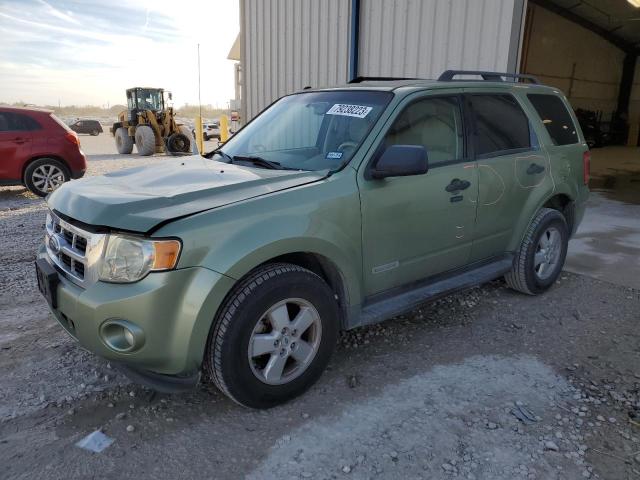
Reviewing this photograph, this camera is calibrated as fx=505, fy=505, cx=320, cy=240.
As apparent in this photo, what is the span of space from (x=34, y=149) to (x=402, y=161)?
27.1 feet

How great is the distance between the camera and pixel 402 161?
2.85 m

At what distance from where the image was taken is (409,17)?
25.2 ft

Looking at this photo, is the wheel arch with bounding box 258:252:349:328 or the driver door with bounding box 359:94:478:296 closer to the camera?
the wheel arch with bounding box 258:252:349:328

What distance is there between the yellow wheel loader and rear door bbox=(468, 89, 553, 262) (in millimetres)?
14685

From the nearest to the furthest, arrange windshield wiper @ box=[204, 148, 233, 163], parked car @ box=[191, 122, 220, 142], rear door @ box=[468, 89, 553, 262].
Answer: windshield wiper @ box=[204, 148, 233, 163] < rear door @ box=[468, 89, 553, 262] < parked car @ box=[191, 122, 220, 142]

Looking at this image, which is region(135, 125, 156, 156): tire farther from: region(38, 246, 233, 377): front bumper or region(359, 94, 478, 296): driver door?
region(38, 246, 233, 377): front bumper

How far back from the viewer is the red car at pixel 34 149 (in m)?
8.73

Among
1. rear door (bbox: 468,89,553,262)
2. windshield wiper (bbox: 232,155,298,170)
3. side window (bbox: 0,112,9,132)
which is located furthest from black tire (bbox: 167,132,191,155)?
→ rear door (bbox: 468,89,553,262)

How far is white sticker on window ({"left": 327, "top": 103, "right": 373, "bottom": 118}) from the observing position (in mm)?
3285

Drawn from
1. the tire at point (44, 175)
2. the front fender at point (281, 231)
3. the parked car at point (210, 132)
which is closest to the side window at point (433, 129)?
the front fender at point (281, 231)

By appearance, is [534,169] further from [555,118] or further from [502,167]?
[555,118]

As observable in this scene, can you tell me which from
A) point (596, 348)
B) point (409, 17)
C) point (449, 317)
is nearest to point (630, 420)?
point (596, 348)

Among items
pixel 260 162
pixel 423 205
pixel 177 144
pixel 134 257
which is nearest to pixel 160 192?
pixel 134 257

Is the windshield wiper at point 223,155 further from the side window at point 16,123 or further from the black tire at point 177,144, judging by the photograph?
the black tire at point 177,144
